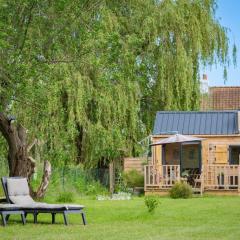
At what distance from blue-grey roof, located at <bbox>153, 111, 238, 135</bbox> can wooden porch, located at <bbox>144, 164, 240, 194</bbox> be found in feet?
6.02

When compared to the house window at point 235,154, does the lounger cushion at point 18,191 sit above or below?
below

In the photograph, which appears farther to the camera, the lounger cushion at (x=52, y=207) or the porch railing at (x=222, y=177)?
the porch railing at (x=222, y=177)

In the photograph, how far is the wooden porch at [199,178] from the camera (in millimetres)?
27328

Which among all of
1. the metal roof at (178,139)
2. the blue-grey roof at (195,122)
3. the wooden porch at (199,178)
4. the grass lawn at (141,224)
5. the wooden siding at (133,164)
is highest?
the blue-grey roof at (195,122)

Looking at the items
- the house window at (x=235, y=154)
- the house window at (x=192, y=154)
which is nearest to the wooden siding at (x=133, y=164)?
the house window at (x=192, y=154)

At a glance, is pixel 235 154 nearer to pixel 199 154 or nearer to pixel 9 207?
pixel 199 154

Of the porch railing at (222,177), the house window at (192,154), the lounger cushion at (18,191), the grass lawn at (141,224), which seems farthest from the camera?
the house window at (192,154)

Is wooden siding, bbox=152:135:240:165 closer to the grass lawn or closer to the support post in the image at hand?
the support post

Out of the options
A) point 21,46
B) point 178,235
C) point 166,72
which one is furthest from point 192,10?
point 178,235

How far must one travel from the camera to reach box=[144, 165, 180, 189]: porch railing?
91.0ft

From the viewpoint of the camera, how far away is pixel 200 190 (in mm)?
27062

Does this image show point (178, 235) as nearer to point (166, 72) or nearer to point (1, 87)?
point (1, 87)

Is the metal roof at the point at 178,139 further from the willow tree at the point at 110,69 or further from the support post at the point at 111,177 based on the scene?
the support post at the point at 111,177

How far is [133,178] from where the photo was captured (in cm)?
2953
